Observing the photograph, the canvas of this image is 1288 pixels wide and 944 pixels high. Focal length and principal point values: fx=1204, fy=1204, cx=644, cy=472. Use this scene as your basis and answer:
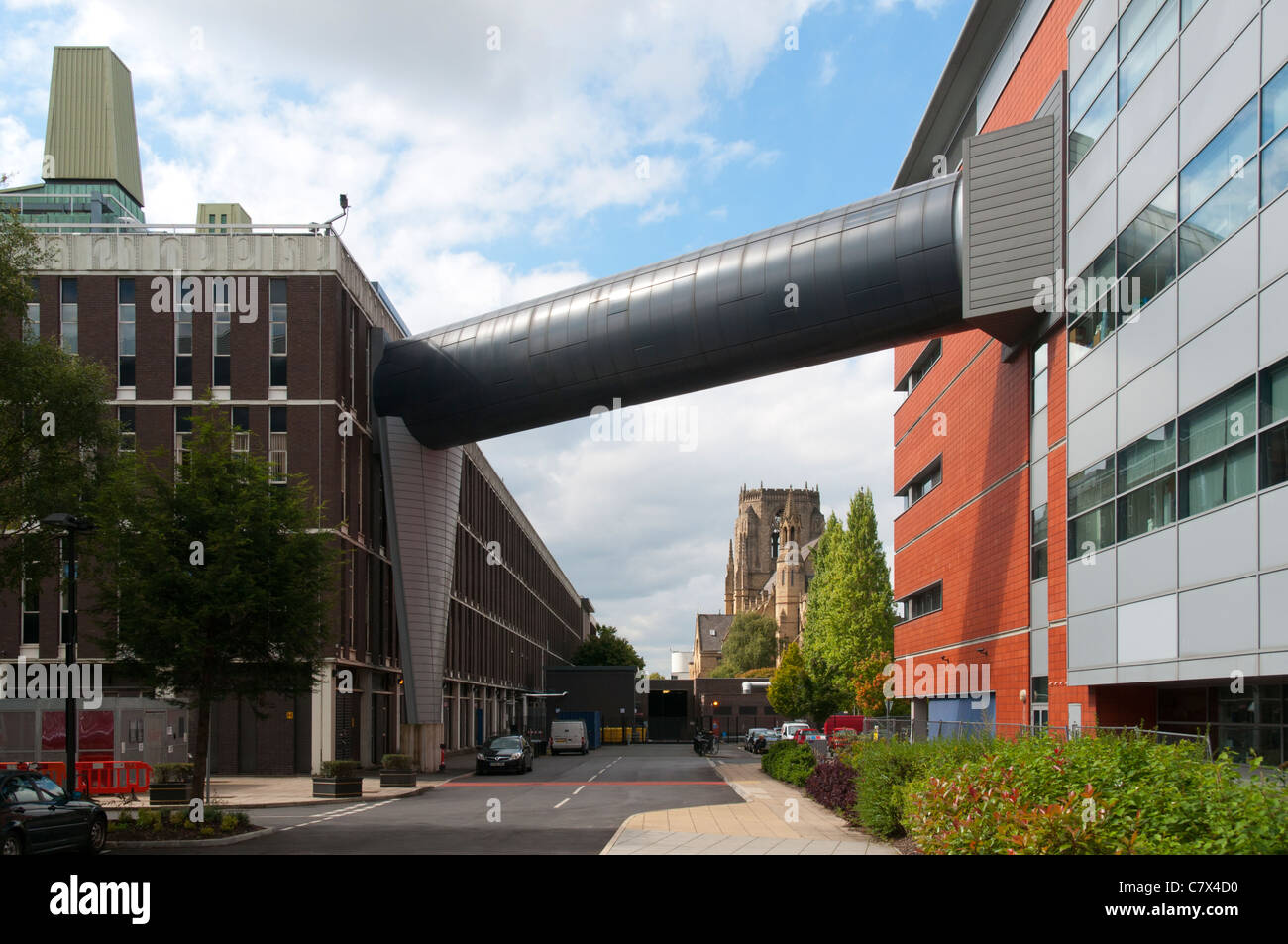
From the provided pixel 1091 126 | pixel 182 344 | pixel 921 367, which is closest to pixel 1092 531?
pixel 1091 126

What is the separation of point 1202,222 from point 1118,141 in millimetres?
4523

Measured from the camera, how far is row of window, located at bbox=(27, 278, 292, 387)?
42656 millimetres

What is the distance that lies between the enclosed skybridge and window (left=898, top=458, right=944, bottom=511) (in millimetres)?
12430

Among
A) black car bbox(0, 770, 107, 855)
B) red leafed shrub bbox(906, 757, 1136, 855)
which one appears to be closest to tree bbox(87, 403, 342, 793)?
black car bbox(0, 770, 107, 855)

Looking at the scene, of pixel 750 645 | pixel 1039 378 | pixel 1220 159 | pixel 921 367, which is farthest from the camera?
pixel 750 645

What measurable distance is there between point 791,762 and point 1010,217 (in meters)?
16.1

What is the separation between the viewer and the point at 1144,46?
2180 centimetres

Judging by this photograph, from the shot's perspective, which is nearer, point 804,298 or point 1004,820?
point 1004,820

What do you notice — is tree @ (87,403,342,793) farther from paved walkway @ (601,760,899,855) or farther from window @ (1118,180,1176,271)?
window @ (1118,180,1176,271)

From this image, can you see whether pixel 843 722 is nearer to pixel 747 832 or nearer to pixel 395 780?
pixel 395 780

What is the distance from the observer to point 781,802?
2752 centimetres

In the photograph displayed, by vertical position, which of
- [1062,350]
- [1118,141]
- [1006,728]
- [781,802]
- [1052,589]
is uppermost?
[1118,141]
